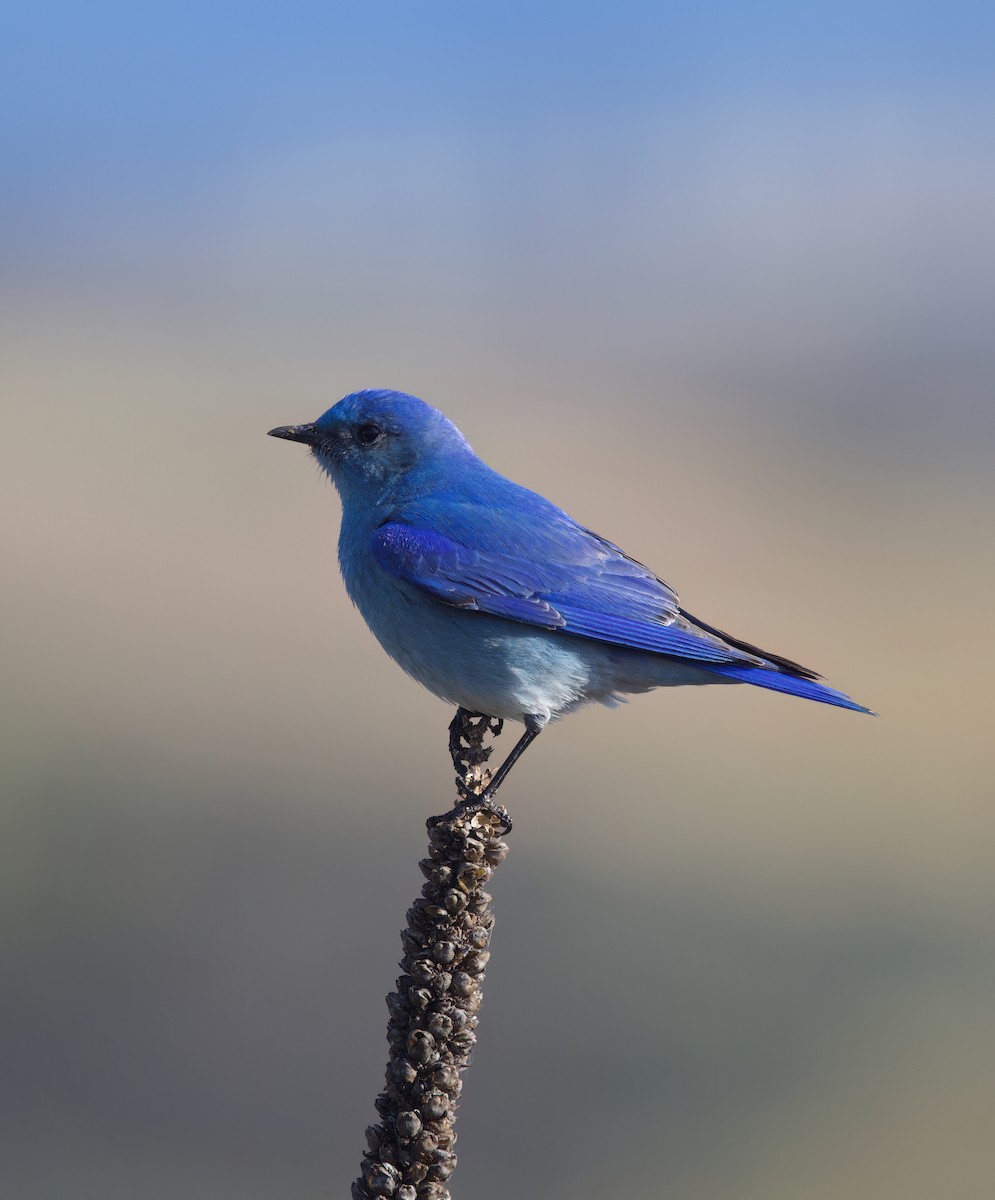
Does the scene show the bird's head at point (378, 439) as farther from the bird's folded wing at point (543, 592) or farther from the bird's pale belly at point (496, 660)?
the bird's pale belly at point (496, 660)

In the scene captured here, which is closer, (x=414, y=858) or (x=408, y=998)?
(x=408, y=998)

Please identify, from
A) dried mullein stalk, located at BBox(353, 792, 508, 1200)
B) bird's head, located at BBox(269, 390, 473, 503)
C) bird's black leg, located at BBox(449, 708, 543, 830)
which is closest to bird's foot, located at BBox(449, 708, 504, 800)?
bird's black leg, located at BBox(449, 708, 543, 830)

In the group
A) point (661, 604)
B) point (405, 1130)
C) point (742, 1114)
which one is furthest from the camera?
point (742, 1114)

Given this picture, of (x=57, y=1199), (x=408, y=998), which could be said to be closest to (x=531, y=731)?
(x=408, y=998)

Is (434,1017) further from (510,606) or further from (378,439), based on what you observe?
(378,439)

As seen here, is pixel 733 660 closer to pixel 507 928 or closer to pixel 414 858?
pixel 507 928

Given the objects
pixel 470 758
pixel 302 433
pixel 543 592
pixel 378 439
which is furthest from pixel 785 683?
pixel 302 433
